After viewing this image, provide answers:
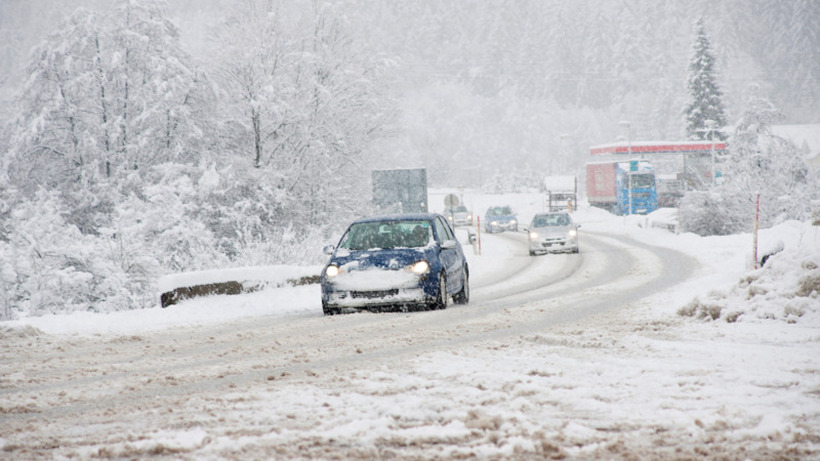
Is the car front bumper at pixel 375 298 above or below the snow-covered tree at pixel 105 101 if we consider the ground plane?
below

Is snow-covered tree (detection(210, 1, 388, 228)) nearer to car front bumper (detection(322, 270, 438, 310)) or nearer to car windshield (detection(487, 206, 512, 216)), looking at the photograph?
car front bumper (detection(322, 270, 438, 310))

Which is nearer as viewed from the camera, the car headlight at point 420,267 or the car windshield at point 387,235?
the car headlight at point 420,267

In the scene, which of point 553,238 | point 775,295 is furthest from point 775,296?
point 553,238

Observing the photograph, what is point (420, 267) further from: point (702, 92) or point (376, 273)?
point (702, 92)

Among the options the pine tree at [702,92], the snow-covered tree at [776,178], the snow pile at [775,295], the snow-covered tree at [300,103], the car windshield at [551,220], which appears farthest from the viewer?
the pine tree at [702,92]

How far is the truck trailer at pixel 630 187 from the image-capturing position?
180ft

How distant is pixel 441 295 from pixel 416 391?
622 cm

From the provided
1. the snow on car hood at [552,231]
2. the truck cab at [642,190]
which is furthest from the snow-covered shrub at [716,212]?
the snow on car hood at [552,231]

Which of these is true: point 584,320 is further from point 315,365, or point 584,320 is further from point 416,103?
point 416,103

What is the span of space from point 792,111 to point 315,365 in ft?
594

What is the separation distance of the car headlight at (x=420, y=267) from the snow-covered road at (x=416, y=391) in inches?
38.3

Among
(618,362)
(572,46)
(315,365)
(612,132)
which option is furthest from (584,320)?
(572,46)

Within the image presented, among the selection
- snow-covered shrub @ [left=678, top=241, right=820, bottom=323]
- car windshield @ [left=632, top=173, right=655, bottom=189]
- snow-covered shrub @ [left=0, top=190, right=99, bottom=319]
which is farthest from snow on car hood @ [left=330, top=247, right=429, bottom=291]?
car windshield @ [left=632, top=173, right=655, bottom=189]

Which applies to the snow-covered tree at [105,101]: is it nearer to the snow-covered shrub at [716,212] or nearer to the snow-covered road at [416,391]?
the snow-covered road at [416,391]
